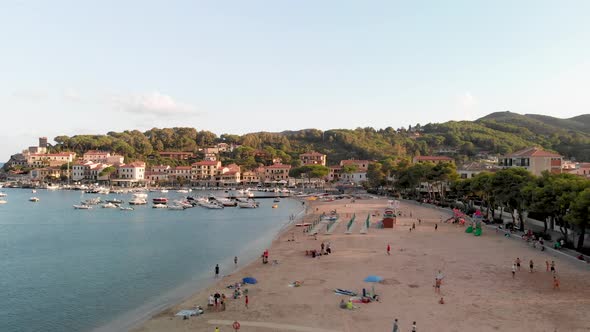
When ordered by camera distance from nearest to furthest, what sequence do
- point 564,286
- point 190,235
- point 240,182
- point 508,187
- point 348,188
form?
point 564,286 < point 508,187 < point 190,235 < point 348,188 < point 240,182

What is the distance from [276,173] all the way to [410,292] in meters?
132

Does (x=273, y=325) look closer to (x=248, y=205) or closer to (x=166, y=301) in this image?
(x=166, y=301)

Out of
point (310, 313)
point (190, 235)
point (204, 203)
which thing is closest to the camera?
point (310, 313)

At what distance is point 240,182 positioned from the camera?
156 meters

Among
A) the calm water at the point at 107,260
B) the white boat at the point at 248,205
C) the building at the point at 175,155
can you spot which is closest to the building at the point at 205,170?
the building at the point at 175,155

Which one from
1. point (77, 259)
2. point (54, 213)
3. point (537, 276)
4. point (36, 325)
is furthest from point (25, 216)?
point (537, 276)

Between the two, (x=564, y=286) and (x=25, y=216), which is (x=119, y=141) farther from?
(x=564, y=286)

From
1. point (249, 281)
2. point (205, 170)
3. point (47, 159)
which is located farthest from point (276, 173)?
point (249, 281)

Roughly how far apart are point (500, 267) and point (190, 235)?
33.8 m

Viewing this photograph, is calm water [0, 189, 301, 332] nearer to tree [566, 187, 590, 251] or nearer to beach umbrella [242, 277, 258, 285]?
beach umbrella [242, 277, 258, 285]

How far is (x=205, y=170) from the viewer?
156125mm

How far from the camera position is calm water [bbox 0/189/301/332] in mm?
24812

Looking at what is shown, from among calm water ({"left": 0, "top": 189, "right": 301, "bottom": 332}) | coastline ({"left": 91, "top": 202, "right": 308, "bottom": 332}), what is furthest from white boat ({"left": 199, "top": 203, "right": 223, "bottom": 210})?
coastline ({"left": 91, "top": 202, "right": 308, "bottom": 332})

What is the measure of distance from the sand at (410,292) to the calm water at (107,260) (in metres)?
3.86
